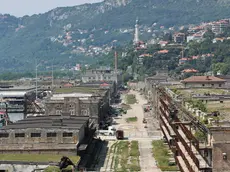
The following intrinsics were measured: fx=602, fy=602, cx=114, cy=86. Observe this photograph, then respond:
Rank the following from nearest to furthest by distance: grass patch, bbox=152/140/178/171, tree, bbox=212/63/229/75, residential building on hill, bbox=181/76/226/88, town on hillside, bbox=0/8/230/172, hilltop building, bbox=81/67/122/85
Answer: town on hillside, bbox=0/8/230/172
grass patch, bbox=152/140/178/171
residential building on hill, bbox=181/76/226/88
tree, bbox=212/63/229/75
hilltop building, bbox=81/67/122/85

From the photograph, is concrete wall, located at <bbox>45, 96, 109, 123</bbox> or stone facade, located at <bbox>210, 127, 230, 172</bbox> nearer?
stone facade, located at <bbox>210, 127, 230, 172</bbox>

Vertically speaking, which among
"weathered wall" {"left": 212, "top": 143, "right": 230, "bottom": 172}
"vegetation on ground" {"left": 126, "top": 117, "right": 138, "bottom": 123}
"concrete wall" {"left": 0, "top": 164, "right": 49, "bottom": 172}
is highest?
"weathered wall" {"left": 212, "top": 143, "right": 230, "bottom": 172}

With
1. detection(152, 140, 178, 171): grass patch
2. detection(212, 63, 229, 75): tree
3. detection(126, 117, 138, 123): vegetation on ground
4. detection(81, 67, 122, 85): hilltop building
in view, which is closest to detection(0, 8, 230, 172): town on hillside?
detection(152, 140, 178, 171): grass patch

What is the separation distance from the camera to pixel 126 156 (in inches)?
2419

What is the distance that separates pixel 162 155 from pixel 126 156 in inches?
145

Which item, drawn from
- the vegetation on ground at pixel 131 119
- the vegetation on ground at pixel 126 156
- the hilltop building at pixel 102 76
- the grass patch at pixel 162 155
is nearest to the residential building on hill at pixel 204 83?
the vegetation on ground at pixel 131 119

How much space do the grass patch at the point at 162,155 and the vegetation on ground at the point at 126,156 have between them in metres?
1.95

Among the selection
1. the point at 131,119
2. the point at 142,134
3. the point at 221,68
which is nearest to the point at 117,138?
the point at 142,134

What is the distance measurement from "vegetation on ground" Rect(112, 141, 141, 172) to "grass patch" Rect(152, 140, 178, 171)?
1.95 m

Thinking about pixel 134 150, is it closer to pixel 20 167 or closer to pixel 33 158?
pixel 33 158

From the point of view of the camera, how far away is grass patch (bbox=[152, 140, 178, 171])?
2130 inches

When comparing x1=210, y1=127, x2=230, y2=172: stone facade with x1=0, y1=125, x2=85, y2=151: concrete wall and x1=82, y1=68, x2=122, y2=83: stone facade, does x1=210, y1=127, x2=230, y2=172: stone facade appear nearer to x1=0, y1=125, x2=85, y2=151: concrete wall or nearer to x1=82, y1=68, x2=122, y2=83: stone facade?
x1=0, y1=125, x2=85, y2=151: concrete wall

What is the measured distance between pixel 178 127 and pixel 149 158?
8.41 m

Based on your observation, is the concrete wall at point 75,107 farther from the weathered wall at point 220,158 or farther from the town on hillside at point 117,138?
the weathered wall at point 220,158
